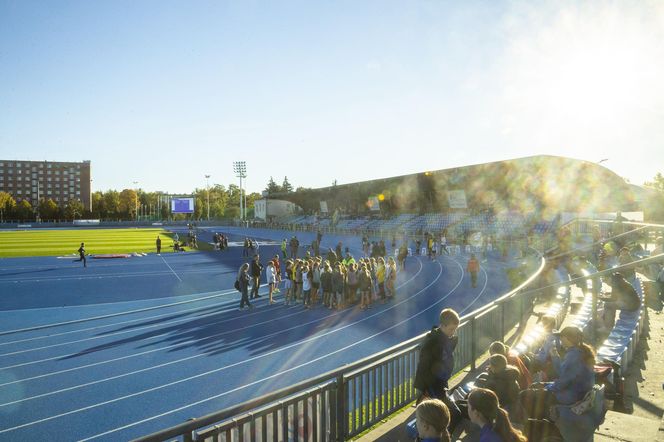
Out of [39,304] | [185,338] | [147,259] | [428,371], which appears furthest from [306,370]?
[147,259]

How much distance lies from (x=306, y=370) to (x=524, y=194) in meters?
42.4

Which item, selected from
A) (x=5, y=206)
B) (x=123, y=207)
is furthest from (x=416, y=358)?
(x=123, y=207)

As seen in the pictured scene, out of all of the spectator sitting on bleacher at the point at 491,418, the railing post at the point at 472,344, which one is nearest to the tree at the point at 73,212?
the railing post at the point at 472,344

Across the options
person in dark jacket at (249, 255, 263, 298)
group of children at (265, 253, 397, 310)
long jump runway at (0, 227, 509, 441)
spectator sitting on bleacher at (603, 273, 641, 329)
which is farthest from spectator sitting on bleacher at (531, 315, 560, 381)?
person in dark jacket at (249, 255, 263, 298)

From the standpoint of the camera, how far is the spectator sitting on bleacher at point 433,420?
3303 mm

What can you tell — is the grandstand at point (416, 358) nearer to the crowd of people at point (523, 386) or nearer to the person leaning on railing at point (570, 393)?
the crowd of people at point (523, 386)

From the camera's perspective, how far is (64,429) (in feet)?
23.8

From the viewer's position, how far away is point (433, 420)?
10.9 feet

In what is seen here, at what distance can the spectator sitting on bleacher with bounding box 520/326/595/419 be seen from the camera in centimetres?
487

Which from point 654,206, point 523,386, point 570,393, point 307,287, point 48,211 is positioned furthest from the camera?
point 48,211

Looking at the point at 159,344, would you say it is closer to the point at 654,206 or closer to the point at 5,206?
the point at 654,206

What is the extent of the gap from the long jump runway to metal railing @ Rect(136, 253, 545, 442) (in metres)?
3.18

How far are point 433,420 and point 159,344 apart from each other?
10.1 metres

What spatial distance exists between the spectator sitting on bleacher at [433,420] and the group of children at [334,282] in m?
11.9
